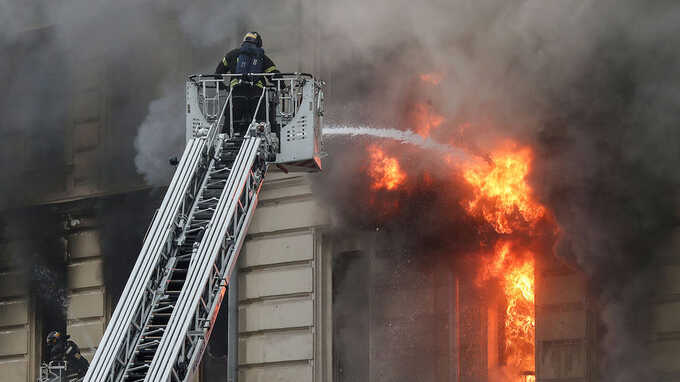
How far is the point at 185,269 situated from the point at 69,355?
5.93m

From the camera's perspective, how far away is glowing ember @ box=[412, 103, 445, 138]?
21156mm

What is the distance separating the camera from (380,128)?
71.4ft

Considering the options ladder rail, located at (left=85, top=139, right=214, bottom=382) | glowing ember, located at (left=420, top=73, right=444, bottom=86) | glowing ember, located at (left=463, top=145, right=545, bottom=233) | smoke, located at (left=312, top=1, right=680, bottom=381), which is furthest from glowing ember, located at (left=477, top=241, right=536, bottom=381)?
ladder rail, located at (left=85, top=139, right=214, bottom=382)

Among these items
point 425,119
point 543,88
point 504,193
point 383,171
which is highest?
point 543,88

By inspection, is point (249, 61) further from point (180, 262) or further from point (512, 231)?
point (512, 231)

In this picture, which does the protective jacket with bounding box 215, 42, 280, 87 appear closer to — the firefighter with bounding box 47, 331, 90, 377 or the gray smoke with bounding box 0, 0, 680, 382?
the gray smoke with bounding box 0, 0, 680, 382

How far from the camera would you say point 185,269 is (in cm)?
1736

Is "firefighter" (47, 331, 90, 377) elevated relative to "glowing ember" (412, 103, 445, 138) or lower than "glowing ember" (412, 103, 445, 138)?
lower

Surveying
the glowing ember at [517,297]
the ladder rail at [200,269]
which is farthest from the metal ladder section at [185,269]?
the glowing ember at [517,297]

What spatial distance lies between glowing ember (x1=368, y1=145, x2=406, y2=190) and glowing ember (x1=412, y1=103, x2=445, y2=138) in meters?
0.58

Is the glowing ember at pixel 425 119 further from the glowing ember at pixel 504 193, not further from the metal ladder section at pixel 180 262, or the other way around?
the metal ladder section at pixel 180 262

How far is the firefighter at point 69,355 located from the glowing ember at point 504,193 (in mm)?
5987

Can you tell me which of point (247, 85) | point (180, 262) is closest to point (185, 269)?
point (180, 262)

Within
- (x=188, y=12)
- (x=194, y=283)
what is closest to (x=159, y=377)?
(x=194, y=283)
